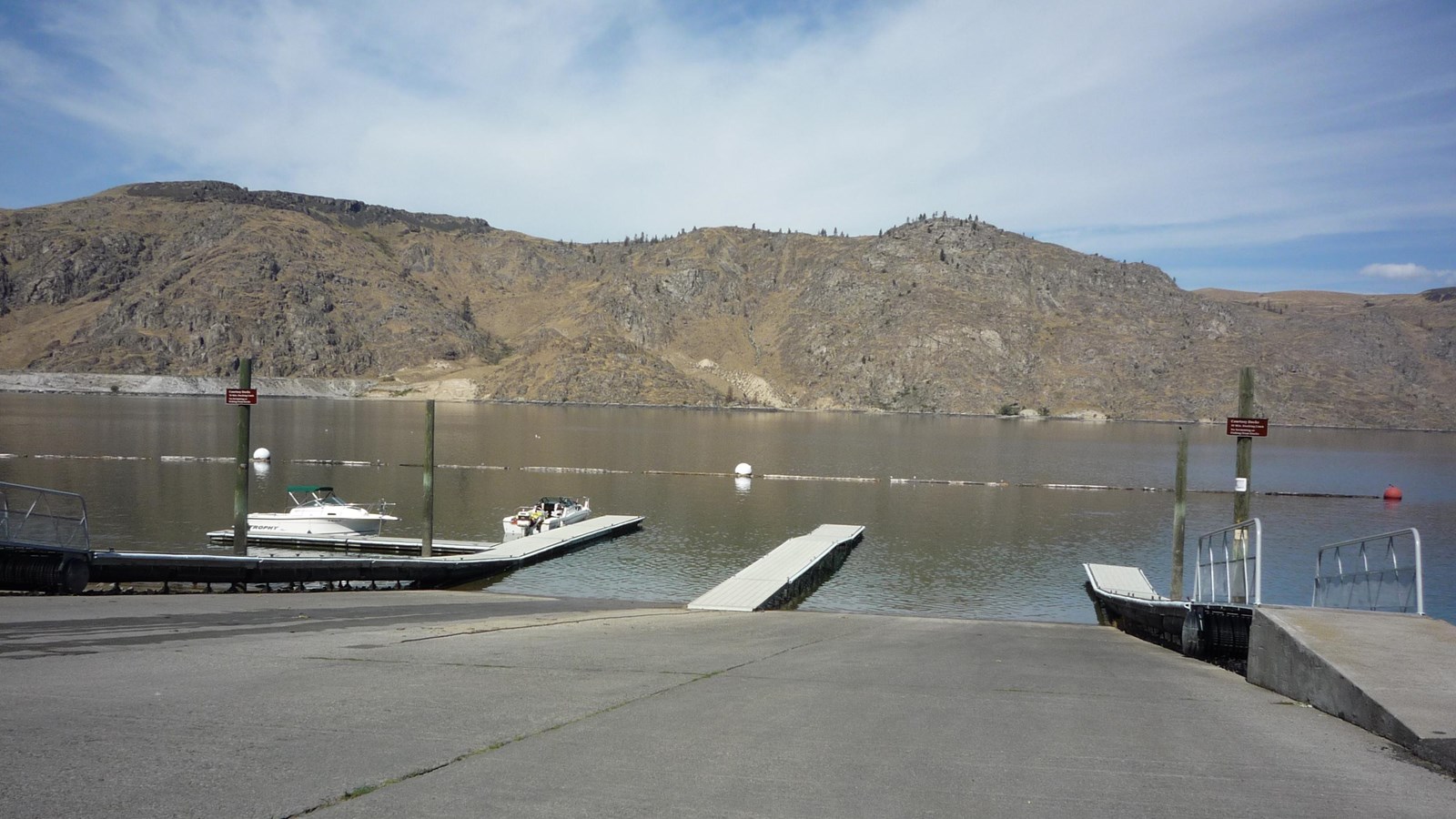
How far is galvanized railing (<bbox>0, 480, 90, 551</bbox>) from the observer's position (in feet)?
47.0

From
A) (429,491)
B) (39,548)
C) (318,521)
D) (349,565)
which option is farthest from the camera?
(318,521)

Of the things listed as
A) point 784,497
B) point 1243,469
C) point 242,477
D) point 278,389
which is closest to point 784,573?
point 1243,469

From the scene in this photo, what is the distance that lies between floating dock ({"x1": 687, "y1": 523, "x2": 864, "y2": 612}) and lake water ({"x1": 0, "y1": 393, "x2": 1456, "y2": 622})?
650 millimetres

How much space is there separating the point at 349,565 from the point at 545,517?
12.1 meters

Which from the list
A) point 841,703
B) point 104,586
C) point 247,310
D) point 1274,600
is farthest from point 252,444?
point 247,310

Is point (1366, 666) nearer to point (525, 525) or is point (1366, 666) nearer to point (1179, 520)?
point (1179, 520)

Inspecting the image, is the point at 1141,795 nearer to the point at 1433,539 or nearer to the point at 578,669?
the point at 578,669

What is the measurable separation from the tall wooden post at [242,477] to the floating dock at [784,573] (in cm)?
1153

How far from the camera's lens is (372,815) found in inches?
195

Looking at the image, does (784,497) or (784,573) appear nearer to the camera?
(784,573)

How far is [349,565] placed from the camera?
75.9 feet

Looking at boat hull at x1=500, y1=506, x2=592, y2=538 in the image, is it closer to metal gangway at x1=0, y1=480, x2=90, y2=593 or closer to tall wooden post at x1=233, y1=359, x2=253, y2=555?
tall wooden post at x1=233, y1=359, x2=253, y2=555

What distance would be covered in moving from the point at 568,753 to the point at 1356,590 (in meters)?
10.4

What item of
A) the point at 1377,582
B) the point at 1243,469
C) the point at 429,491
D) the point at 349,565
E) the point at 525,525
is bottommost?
the point at 525,525
